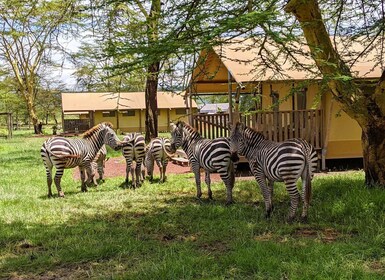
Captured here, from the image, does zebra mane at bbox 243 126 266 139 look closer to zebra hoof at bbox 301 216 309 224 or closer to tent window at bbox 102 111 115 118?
zebra hoof at bbox 301 216 309 224

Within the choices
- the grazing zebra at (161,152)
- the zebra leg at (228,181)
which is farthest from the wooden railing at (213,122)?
the zebra leg at (228,181)

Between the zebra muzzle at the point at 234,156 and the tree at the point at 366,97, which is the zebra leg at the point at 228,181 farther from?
the tree at the point at 366,97

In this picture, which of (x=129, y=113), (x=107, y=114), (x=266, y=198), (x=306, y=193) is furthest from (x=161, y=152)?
(x=107, y=114)

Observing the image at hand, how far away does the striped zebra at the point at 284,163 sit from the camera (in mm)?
6117

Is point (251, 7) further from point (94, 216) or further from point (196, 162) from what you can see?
point (94, 216)

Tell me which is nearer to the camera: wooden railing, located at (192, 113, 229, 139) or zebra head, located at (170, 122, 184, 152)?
zebra head, located at (170, 122, 184, 152)

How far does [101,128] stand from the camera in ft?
33.4

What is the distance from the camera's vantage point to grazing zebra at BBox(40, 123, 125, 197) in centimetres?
888

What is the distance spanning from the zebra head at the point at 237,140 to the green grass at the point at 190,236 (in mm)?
993

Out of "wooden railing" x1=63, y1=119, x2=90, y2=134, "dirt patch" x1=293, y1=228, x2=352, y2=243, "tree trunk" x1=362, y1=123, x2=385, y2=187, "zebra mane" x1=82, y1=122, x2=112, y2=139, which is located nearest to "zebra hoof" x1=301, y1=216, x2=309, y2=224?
"dirt patch" x1=293, y1=228, x2=352, y2=243

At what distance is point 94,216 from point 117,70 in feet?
9.65

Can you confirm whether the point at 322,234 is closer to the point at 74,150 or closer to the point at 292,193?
the point at 292,193

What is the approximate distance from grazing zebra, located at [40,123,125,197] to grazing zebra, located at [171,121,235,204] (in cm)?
189

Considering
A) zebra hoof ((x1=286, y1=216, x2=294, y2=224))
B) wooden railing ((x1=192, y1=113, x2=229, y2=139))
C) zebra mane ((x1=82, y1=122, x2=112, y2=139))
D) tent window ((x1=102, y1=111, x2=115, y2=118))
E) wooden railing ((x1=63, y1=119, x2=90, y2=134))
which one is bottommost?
zebra hoof ((x1=286, y1=216, x2=294, y2=224))
